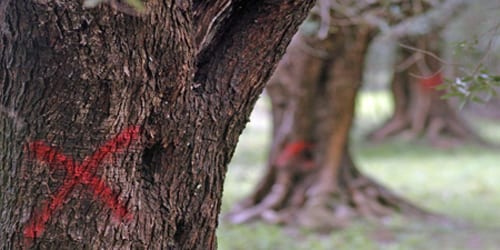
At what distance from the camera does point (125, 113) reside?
9.33 feet

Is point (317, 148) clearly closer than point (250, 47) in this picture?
No

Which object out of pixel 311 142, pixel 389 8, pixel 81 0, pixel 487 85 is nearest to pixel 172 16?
pixel 81 0

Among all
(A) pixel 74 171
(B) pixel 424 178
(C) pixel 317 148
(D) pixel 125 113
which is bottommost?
(A) pixel 74 171

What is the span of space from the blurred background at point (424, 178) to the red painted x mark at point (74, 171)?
1.51 m

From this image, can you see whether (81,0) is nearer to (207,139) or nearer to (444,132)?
(207,139)

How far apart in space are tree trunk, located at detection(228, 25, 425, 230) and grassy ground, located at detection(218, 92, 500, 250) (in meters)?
0.30

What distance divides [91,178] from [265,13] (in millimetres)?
906

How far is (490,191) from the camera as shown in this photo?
40.4 ft

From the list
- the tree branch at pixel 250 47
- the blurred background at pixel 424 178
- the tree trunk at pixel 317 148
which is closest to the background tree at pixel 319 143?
the tree trunk at pixel 317 148

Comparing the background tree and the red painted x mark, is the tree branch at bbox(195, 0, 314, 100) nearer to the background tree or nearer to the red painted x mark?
the red painted x mark

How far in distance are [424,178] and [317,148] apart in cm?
470

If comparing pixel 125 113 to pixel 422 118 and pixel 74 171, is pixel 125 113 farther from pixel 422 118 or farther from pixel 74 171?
pixel 422 118

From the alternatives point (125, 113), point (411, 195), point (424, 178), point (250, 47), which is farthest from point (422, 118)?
point (125, 113)

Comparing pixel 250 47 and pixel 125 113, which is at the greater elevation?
pixel 250 47
